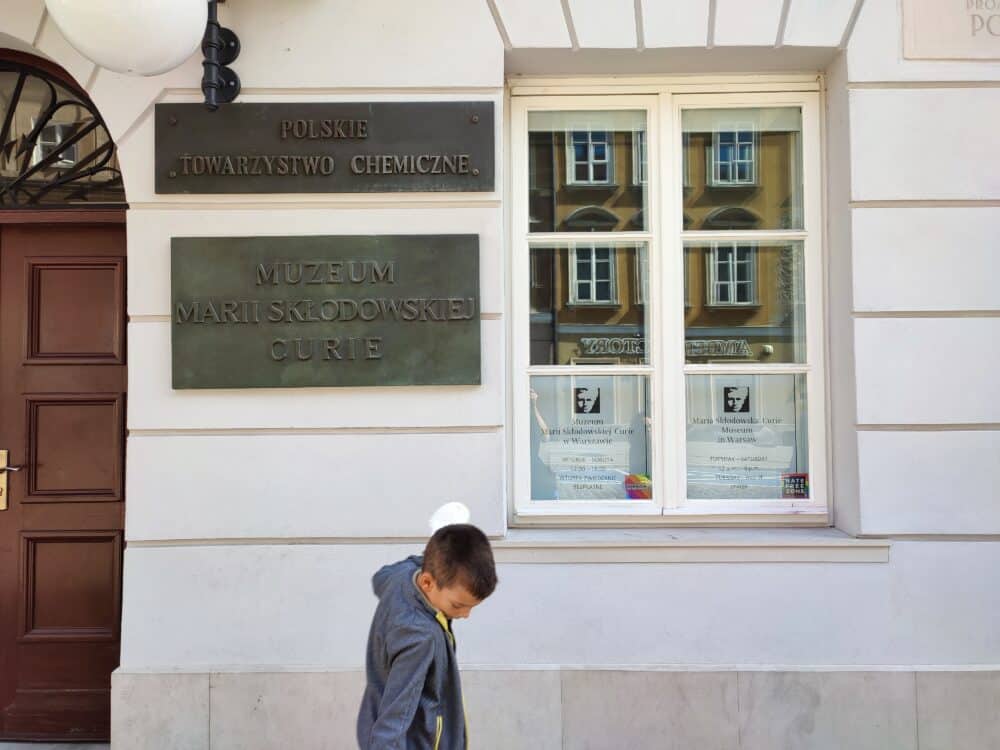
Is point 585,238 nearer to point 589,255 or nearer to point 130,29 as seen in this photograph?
point 589,255

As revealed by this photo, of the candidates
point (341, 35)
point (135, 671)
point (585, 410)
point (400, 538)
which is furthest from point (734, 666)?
point (341, 35)

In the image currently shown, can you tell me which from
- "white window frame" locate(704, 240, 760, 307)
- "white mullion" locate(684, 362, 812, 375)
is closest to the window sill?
"white mullion" locate(684, 362, 812, 375)

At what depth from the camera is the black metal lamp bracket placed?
384cm

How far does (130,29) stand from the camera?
3.18m

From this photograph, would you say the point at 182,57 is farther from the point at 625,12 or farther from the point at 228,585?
the point at 228,585

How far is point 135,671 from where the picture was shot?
3.90m

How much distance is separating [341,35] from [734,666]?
3.92 meters

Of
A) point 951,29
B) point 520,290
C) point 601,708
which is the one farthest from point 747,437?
point 951,29

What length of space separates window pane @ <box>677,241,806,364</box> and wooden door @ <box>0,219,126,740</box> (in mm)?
3345

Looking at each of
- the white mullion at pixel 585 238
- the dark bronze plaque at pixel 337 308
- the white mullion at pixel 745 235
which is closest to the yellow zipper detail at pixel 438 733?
the dark bronze plaque at pixel 337 308

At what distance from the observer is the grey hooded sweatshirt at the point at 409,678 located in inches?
84.4

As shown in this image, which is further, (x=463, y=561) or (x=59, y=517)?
(x=59, y=517)

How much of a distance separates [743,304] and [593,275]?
34.8 inches

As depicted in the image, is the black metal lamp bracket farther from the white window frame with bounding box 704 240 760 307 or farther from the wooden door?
the white window frame with bounding box 704 240 760 307
